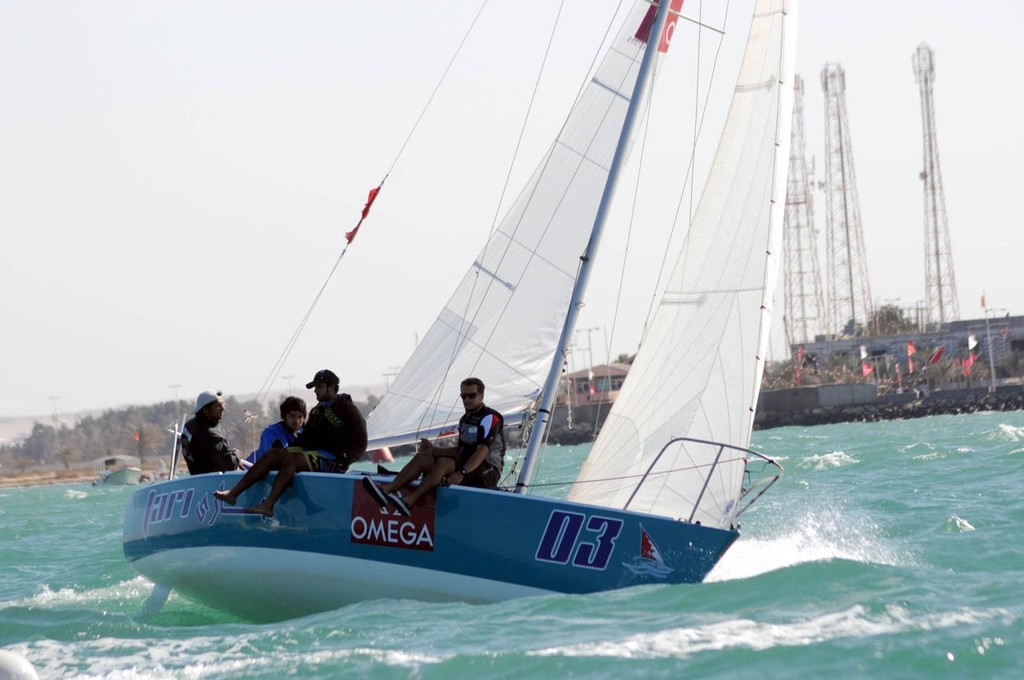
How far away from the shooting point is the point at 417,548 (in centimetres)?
826

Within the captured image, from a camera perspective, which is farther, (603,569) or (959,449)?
(959,449)

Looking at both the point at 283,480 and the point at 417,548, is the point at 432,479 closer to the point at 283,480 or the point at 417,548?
the point at 417,548

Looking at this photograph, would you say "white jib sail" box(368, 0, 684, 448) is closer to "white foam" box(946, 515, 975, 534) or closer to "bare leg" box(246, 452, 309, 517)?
"bare leg" box(246, 452, 309, 517)

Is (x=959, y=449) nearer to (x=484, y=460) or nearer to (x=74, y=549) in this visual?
(x=74, y=549)

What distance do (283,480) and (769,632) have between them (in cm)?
316

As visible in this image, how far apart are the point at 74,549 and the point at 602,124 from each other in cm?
1004

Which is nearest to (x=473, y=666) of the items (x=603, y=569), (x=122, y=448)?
(x=603, y=569)

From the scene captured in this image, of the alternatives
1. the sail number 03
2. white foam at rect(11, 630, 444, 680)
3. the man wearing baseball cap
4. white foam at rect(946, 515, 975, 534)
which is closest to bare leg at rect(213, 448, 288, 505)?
the man wearing baseball cap

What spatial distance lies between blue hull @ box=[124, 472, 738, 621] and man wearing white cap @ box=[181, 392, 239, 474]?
336 millimetres

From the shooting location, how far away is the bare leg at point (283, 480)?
8.58m

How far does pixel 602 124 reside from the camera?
32.0 ft

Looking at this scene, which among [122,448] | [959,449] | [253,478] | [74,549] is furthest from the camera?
[122,448]

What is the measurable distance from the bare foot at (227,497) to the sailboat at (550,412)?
0.31ft

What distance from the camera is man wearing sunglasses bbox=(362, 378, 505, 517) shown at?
322 inches
